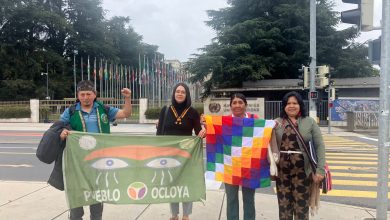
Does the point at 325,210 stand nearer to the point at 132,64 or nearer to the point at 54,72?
the point at 54,72

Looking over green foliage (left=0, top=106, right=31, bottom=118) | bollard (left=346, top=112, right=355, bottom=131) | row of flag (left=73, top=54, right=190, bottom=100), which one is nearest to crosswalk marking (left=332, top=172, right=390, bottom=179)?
bollard (left=346, top=112, right=355, bottom=131)

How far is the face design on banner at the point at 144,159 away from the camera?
4.93 meters

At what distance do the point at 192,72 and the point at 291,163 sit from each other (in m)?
33.6

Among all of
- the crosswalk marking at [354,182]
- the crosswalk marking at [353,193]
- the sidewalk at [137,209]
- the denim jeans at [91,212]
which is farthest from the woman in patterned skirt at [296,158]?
the crosswalk marking at [354,182]

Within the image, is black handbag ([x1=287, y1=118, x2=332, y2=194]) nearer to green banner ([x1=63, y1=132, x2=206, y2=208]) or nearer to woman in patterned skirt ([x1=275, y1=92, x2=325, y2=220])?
woman in patterned skirt ([x1=275, y1=92, x2=325, y2=220])

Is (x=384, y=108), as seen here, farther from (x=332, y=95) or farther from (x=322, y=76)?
(x=332, y=95)

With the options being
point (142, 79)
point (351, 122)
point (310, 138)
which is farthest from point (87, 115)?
point (142, 79)

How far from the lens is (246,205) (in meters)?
4.74

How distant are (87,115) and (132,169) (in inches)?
35.2

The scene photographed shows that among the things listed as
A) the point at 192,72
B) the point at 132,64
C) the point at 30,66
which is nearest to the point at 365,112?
the point at 192,72

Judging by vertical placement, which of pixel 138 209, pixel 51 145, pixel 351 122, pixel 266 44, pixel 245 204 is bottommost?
pixel 138 209

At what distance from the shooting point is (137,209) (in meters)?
6.16

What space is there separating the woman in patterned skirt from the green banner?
1.10 m

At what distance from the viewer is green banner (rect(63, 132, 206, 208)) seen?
188 inches
